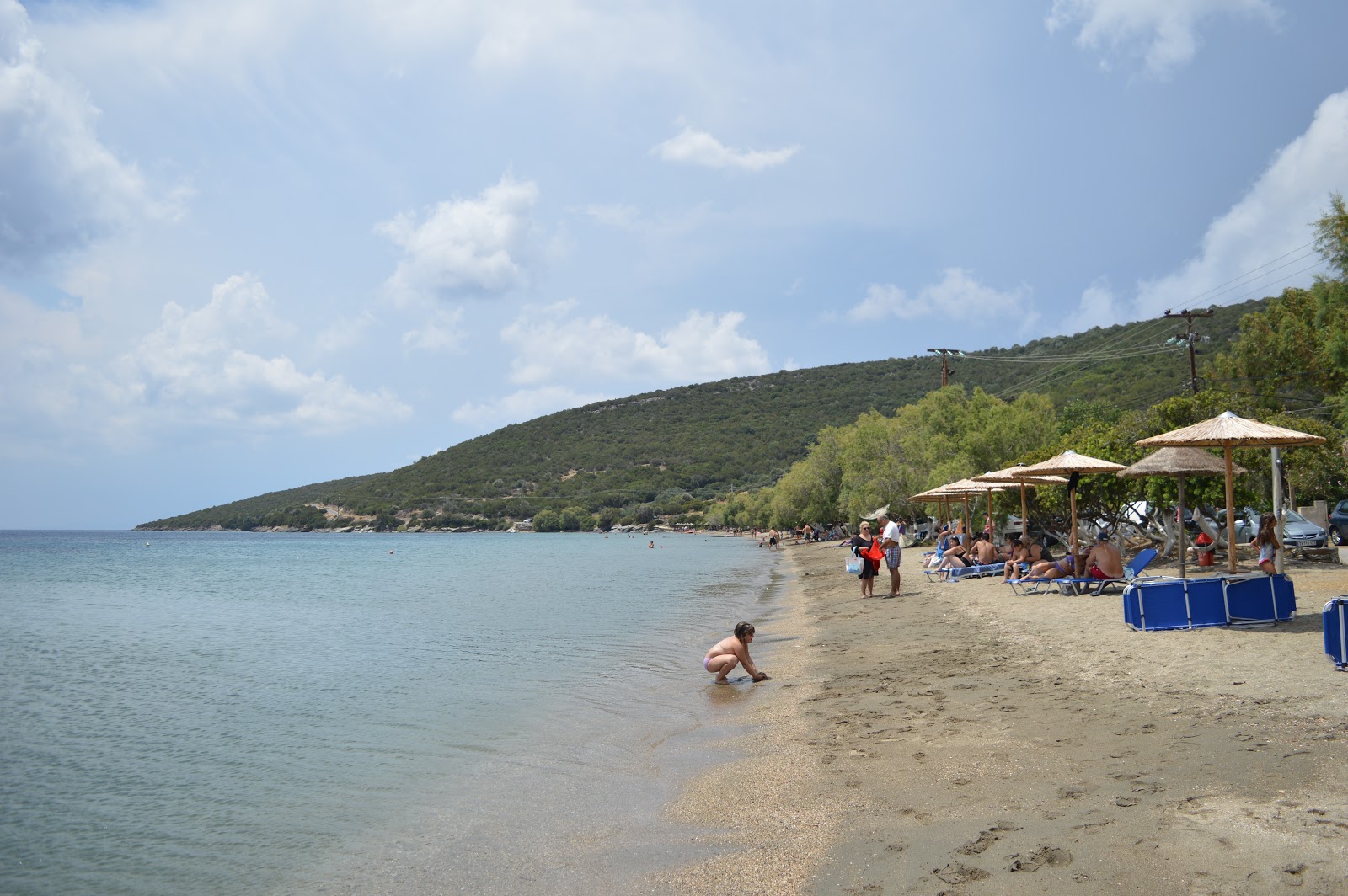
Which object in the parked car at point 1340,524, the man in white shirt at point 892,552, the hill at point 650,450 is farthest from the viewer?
the hill at point 650,450

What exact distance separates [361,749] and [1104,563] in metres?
10.6

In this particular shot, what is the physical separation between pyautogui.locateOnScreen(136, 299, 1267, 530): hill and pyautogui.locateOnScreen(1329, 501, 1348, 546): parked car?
204 ft

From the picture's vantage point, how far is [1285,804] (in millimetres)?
4609

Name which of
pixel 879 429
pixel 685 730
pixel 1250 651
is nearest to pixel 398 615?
pixel 685 730

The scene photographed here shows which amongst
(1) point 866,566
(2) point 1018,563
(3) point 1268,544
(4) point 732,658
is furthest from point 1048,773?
(1) point 866,566

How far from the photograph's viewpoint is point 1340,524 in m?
21.5

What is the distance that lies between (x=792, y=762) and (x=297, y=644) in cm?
1301

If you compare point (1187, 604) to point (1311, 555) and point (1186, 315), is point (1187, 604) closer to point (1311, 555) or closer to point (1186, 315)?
point (1311, 555)

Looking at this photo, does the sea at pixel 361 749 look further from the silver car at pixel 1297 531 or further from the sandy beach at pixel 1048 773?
the silver car at pixel 1297 531

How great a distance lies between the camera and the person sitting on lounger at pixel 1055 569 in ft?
47.3

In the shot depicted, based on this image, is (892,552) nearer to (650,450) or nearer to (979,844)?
(979,844)

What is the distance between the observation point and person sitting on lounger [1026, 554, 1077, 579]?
14430mm

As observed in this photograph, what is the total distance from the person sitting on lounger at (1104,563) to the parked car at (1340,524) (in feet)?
35.4

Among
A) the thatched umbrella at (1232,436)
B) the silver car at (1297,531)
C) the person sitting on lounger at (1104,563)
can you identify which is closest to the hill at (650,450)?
the silver car at (1297,531)
